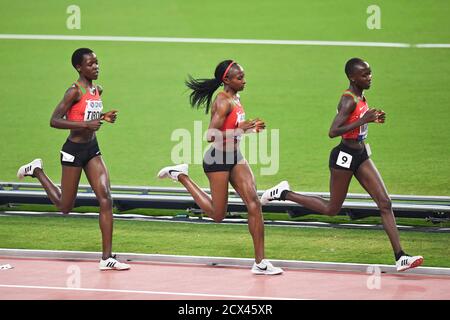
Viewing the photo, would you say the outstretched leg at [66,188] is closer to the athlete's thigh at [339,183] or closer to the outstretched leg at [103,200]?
the outstretched leg at [103,200]

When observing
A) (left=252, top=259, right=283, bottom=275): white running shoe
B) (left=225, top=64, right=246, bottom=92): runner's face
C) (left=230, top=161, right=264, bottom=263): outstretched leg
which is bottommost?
(left=252, top=259, right=283, bottom=275): white running shoe

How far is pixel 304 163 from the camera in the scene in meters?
21.8

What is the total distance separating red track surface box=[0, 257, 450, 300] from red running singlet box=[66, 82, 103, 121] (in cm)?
179

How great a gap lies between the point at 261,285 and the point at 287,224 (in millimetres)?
3689

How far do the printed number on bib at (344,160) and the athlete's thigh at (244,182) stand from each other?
3.47 ft

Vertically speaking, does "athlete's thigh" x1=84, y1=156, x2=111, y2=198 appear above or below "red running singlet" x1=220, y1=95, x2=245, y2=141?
below

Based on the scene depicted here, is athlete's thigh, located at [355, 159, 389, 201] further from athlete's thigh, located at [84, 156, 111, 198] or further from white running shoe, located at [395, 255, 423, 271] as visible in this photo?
athlete's thigh, located at [84, 156, 111, 198]

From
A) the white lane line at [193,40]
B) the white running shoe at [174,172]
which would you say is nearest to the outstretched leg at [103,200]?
the white running shoe at [174,172]

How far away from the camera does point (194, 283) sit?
14227mm

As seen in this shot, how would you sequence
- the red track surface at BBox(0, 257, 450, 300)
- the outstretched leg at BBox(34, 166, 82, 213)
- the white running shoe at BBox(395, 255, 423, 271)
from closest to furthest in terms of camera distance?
the red track surface at BBox(0, 257, 450, 300), the white running shoe at BBox(395, 255, 423, 271), the outstretched leg at BBox(34, 166, 82, 213)

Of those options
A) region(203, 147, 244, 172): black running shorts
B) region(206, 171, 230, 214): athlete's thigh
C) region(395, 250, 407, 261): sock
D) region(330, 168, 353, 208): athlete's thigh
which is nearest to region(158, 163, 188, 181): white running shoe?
region(206, 171, 230, 214): athlete's thigh

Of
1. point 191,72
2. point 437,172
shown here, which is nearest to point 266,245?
point 437,172

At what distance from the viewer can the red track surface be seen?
13531 millimetres

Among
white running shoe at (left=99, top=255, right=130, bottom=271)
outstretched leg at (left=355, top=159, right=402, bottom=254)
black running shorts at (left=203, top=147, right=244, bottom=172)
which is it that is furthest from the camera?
white running shoe at (left=99, top=255, right=130, bottom=271)
